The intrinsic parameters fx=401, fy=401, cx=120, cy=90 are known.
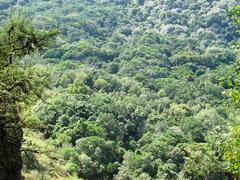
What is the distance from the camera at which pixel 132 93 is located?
91.4 metres

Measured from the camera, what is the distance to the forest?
14.7 meters

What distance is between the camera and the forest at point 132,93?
1469 centimetres

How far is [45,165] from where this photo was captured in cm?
2492

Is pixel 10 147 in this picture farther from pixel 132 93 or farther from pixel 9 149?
pixel 132 93

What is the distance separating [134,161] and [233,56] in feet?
319

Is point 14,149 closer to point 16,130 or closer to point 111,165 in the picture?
point 16,130

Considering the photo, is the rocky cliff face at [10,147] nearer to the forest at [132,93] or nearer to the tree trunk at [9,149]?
the tree trunk at [9,149]

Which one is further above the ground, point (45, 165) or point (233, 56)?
point (45, 165)

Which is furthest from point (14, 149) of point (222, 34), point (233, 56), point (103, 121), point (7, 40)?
point (222, 34)

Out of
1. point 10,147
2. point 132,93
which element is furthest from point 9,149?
point 132,93

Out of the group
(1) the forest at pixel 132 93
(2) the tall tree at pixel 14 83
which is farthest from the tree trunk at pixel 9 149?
(1) the forest at pixel 132 93

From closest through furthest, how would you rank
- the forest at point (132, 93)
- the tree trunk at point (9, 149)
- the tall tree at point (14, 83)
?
the tall tree at point (14, 83), the tree trunk at point (9, 149), the forest at point (132, 93)

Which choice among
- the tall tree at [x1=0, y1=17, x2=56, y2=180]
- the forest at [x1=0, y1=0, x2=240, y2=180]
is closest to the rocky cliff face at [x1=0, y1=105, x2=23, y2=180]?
the tall tree at [x1=0, y1=17, x2=56, y2=180]

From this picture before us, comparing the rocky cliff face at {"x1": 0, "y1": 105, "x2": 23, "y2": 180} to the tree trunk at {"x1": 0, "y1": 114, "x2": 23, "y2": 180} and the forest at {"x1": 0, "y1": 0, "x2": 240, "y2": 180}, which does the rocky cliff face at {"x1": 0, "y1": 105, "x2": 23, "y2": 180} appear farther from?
the forest at {"x1": 0, "y1": 0, "x2": 240, "y2": 180}
